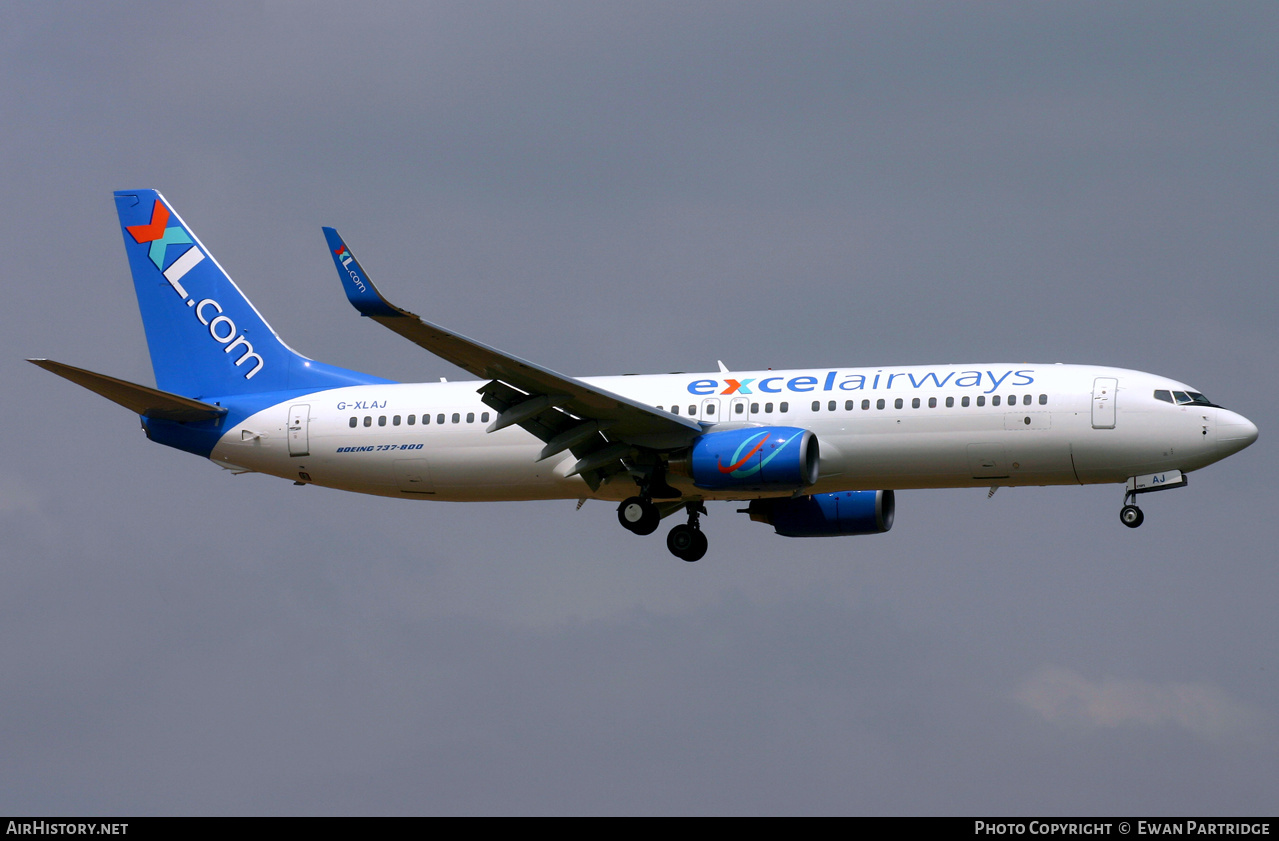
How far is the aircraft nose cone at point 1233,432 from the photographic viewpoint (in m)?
41.2

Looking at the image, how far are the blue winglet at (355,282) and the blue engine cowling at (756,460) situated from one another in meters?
9.79

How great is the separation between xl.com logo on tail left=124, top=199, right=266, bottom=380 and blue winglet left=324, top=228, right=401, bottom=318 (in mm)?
14316

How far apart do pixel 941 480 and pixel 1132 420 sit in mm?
4774

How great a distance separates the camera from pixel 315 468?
153ft

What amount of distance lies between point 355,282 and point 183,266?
17.6m

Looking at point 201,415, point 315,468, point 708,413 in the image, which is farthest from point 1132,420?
point 201,415

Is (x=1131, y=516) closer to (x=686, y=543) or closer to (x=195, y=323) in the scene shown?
(x=686, y=543)

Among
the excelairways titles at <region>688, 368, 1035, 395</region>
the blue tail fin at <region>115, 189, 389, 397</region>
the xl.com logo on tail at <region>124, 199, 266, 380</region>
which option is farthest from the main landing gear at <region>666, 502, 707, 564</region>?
the xl.com logo on tail at <region>124, 199, 266, 380</region>

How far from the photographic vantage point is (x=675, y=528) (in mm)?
47500

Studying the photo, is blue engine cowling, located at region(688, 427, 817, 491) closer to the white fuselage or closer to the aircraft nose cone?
the white fuselage

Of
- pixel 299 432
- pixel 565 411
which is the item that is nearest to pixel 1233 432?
pixel 565 411

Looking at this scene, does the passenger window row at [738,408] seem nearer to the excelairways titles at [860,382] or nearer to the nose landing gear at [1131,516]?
the excelairways titles at [860,382]

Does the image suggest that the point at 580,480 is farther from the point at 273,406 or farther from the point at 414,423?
the point at 273,406

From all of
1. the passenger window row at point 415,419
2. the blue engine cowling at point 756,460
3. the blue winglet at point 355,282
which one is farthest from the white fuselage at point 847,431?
the blue winglet at point 355,282
